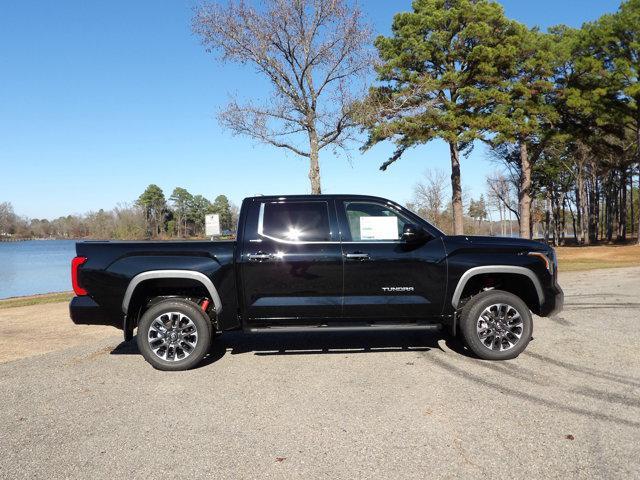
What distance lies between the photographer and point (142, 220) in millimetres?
116250

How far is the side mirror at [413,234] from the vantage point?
514 cm

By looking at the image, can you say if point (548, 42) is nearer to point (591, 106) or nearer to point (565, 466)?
point (591, 106)

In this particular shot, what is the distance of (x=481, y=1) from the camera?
24.4 meters

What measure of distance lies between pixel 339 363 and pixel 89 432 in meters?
2.66

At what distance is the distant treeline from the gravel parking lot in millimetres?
102901

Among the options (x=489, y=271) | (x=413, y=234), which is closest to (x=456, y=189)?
(x=489, y=271)

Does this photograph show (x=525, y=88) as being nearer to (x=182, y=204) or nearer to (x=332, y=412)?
(x=332, y=412)

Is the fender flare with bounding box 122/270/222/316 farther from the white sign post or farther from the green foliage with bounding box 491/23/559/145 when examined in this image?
the green foliage with bounding box 491/23/559/145

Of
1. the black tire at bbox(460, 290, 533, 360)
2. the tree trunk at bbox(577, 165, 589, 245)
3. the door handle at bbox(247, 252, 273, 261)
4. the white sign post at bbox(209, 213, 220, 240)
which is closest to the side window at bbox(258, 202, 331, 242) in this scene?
the door handle at bbox(247, 252, 273, 261)

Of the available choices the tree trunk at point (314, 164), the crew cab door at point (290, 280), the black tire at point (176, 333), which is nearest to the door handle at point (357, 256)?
the crew cab door at point (290, 280)

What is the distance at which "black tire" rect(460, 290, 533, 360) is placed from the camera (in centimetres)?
525

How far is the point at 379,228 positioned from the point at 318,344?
194cm

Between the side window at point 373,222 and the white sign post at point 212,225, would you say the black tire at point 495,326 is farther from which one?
the white sign post at point 212,225

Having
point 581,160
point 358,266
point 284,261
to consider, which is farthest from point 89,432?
point 581,160
